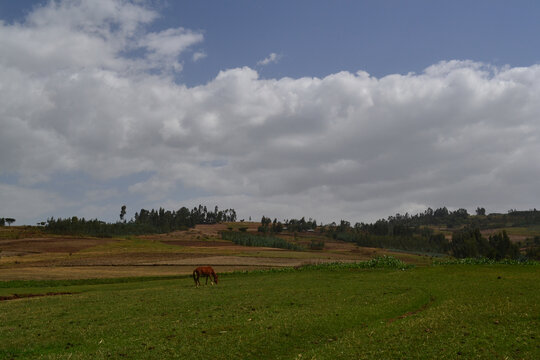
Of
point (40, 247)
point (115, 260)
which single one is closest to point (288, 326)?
point (115, 260)

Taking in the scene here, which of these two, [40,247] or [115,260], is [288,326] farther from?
[40,247]

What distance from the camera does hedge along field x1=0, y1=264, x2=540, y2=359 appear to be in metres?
14.6

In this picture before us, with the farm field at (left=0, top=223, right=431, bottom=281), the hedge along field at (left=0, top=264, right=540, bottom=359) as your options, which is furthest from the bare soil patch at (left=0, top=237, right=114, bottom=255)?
the hedge along field at (left=0, top=264, right=540, bottom=359)

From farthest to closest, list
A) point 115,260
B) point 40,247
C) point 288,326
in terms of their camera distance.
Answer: point 40,247, point 115,260, point 288,326

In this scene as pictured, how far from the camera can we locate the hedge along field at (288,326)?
14555mm

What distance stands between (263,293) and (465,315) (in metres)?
14.8

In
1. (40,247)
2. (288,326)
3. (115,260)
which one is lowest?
(115,260)

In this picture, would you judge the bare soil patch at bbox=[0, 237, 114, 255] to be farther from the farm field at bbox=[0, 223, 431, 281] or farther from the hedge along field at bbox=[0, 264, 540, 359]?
the hedge along field at bbox=[0, 264, 540, 359]

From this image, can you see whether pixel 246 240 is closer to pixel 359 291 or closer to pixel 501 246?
pixel 501 246

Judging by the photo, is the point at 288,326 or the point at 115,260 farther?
the point at 115,260

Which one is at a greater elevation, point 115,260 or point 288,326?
point 288,326

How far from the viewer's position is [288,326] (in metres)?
17.9

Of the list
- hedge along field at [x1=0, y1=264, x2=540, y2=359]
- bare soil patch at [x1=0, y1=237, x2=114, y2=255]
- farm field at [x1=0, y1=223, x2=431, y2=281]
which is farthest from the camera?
bare soil patch at [x1=0, y1=237, x2=114, y2=255]

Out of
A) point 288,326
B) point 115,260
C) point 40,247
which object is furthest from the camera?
point 40,247
